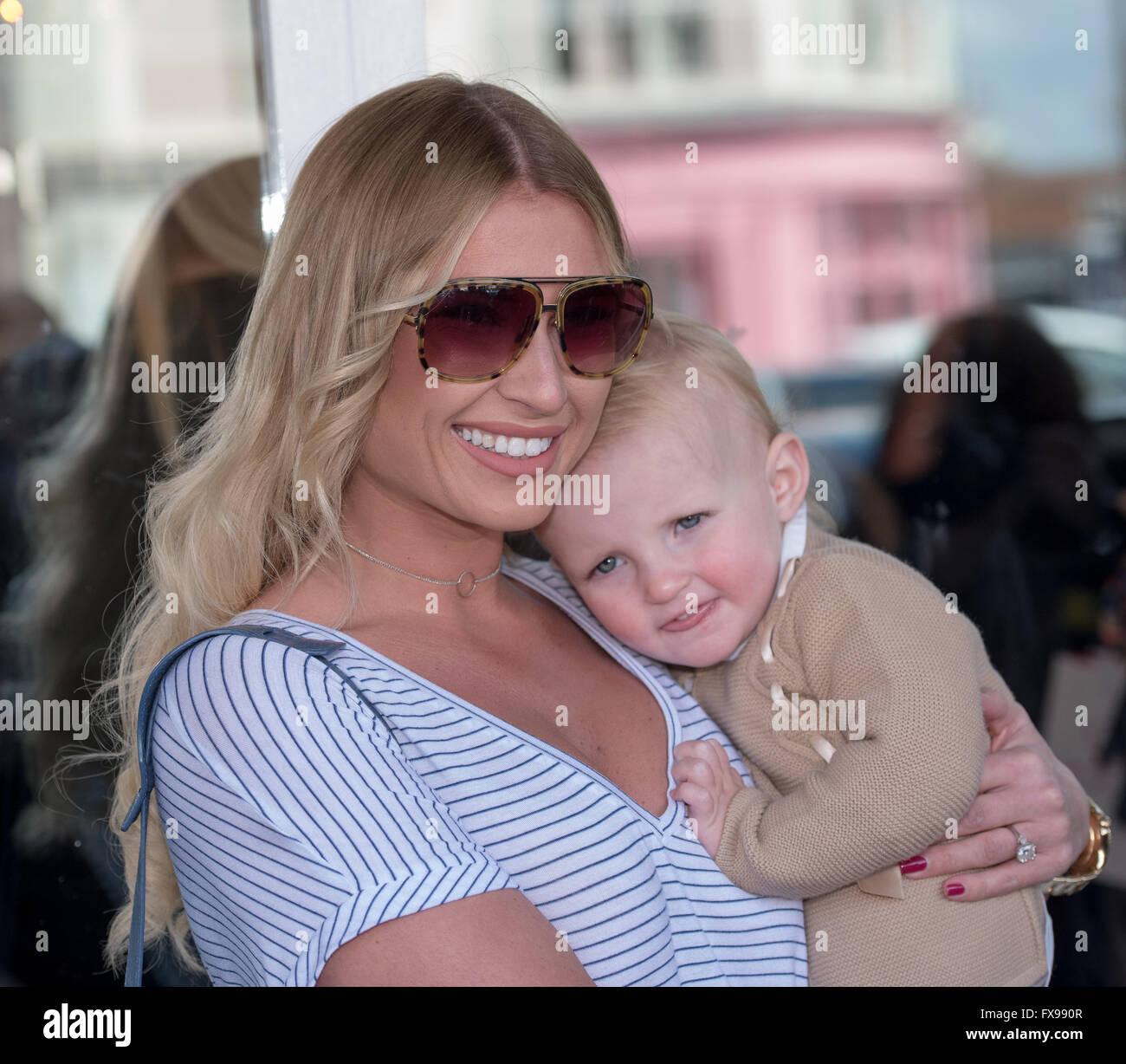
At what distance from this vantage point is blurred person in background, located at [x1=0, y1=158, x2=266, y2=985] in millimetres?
2008

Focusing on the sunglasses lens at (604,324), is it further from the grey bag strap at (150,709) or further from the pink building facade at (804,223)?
the pink building facade at (804,223)

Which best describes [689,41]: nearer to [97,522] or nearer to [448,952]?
[97,522]

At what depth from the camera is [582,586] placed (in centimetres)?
163

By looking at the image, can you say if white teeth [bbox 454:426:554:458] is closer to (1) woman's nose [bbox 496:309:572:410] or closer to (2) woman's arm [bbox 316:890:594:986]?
(1) woman's nose [bbox 496:309:572:410]

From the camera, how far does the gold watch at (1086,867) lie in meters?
1.69

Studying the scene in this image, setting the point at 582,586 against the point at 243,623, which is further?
the point at 582,586

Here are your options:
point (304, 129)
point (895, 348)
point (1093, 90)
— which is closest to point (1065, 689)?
point (304, 129)

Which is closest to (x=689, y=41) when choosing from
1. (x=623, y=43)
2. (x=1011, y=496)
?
(x=623, y=43)

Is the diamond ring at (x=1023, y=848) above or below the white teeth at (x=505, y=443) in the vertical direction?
below

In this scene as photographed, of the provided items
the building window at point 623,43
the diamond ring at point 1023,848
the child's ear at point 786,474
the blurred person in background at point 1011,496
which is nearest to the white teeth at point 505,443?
the child's ear at point 786,474

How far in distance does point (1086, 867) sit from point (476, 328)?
3.86 feet

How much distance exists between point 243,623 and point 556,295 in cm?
52

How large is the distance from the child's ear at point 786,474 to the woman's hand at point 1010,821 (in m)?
0.37
